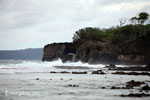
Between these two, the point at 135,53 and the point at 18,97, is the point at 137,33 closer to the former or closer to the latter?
the point at 135,53

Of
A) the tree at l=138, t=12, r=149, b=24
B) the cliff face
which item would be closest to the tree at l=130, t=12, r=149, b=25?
the tree at l=138, t=12, r=149, b=24

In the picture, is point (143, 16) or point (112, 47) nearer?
point (112, 47)

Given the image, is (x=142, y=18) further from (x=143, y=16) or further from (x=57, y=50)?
(x=57, y=50)

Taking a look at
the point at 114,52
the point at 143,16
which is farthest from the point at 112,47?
the point at 143,16

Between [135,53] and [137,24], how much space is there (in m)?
34.3

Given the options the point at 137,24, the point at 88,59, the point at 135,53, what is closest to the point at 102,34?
the point at 137,24

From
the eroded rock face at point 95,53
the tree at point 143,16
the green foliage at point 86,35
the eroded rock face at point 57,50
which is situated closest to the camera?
the eroded rock face at point 95,53

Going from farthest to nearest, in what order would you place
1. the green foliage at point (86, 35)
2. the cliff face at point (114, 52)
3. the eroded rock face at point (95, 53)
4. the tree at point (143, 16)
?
the green foliage at point (86, 35)
the tree at point (143, 16)
the eroded rock face at point (95, 53)
the cliff face at point (114, 52)

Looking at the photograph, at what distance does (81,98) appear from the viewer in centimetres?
2417

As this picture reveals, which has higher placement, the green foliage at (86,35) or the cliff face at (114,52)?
the green foliage at (86,35)

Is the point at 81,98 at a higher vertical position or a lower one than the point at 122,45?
lower

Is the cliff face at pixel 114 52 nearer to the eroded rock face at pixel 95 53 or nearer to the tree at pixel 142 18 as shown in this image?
the eroded rock face at pixel 95 53

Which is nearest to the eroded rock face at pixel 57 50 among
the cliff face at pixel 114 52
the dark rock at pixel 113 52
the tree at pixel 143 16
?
the dark rock at pixel 113 52

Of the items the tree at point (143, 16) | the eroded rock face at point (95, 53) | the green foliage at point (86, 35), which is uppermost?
the tree at point (143, 16)
